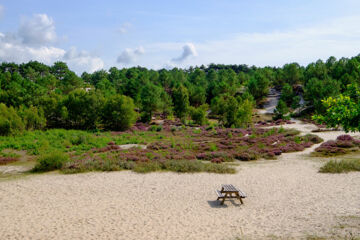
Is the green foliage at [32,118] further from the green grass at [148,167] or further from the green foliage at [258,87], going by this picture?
the green foliage at [258,87]

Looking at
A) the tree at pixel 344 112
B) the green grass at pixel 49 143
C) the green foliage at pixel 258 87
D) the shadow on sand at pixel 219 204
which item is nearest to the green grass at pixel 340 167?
the shadow on sand at pixel 219 204

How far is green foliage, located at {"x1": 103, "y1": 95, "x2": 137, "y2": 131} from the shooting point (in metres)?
49.1

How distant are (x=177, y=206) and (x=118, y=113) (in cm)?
3690

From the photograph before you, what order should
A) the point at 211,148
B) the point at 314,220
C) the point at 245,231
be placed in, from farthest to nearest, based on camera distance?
the point at 211,148
the point at 314,220
the point at 245,231

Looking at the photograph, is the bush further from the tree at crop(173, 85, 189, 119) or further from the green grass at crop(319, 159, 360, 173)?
the tree at crop(173, 85, 189, 119)

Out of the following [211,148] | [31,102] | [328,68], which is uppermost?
Answer: [328,68]

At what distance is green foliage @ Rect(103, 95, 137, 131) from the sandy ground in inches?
1137

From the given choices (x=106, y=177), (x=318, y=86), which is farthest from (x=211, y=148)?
(x=318, y=86)

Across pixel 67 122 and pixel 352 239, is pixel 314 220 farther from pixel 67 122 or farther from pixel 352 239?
pixel 67 122

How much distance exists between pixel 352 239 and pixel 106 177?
1572cm

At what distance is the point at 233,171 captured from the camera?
21.0 metres

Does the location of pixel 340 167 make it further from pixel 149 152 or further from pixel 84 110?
pixel 84 110

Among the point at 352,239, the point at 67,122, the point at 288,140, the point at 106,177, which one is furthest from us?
the point at 67,122

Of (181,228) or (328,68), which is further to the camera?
(328,68)
